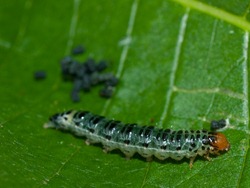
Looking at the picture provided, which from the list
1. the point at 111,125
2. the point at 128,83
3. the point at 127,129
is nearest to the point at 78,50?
the point at 128,83

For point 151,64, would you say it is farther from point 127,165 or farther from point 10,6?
point 10,6

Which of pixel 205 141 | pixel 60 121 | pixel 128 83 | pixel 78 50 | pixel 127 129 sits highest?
pixel 78 50

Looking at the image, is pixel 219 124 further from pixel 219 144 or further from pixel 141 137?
pixel 141 137

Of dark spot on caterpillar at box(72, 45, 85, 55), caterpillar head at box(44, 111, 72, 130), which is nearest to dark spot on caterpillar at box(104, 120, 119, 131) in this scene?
caterpillar head at box(44, 111, 72, 130)

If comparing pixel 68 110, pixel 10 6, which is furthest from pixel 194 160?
pixel 10 6

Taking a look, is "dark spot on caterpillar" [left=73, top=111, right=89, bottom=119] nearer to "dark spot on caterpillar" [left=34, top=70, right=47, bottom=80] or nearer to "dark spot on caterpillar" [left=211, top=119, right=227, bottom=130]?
"dark spot on caterpillar" [left=34, top=70, right=47, bottom=80]

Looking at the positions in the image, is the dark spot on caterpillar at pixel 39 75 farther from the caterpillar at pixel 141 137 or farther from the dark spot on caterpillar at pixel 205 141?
the dark spot on caterpillar at pixel 205 141

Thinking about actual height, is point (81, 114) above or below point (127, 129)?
below
